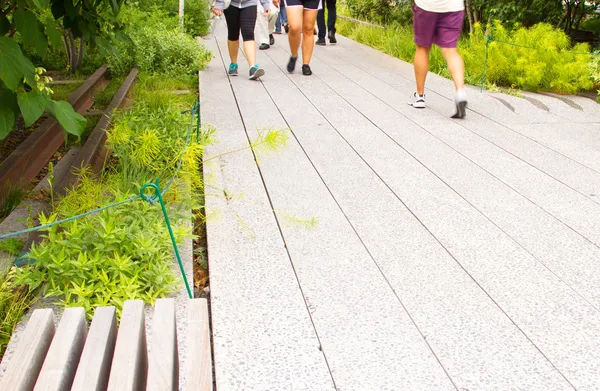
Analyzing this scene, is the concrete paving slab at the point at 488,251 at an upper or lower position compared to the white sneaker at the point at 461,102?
Result: lower

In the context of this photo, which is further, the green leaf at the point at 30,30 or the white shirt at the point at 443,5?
the white shirt at the point at 443,5

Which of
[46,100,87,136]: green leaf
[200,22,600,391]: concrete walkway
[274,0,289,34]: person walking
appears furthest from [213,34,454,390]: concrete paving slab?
[274,0,289,34]: person walking

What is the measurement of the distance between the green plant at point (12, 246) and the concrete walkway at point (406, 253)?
0.95 meters

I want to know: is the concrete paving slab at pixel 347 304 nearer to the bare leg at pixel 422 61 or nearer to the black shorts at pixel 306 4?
the bare leg at pixel 422 61

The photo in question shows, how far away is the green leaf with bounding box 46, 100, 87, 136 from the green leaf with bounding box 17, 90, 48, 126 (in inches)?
1.5

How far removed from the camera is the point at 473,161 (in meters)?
4.89

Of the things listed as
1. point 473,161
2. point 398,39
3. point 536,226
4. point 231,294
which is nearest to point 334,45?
point 398,39

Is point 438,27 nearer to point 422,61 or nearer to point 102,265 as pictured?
point 422,61

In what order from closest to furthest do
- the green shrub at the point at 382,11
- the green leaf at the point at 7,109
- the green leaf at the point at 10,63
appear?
the green leaf at the point at 10,63, the green leaf at the point at 7,109, the green shrub at the point at 382,11

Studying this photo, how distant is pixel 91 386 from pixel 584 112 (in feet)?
20.7

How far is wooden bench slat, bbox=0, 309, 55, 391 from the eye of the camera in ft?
4.57

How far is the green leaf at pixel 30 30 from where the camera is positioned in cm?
262

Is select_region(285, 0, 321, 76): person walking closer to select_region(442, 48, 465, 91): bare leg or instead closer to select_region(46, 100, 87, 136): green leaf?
select_region(442, 48, 465, 91): bare leg

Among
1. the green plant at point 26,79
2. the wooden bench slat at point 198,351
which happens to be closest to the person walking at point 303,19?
the green plant at point 26,79
